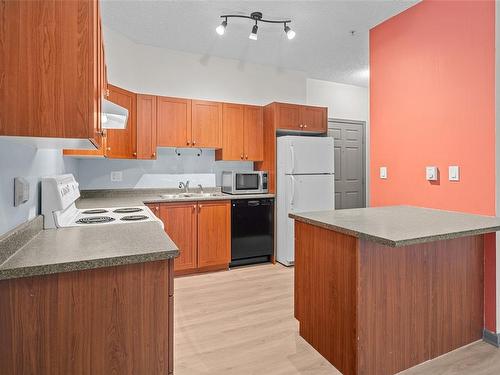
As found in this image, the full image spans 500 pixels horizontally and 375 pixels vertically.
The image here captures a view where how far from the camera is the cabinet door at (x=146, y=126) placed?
3635 millimetres

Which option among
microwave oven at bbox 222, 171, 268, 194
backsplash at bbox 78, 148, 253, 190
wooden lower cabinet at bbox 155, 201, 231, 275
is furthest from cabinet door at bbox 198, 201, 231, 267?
backsplash at bbox 78, 148, 253, 190

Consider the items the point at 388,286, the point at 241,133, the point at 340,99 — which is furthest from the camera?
the point at 340,99

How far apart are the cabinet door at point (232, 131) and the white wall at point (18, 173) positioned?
2230mm

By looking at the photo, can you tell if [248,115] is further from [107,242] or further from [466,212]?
[107,242]

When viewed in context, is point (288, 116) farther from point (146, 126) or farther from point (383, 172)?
point (146, 126)

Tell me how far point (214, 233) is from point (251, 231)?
0.49 meters

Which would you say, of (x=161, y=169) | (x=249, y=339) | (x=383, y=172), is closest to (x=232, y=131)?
(x=161, y=169)

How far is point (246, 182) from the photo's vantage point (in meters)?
4.04

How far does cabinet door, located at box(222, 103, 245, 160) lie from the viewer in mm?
4058

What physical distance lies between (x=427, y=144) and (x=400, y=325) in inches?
62.0

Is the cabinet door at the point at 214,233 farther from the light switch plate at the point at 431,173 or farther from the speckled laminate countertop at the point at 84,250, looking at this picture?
the light switch plate at the point at 431,173

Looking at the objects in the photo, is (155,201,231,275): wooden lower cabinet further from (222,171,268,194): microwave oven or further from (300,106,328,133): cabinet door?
(300,106,328,133): cabinet door

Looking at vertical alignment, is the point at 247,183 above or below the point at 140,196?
above

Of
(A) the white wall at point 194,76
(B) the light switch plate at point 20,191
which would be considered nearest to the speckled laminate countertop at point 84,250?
(B) the light switch plate at point 20,191
